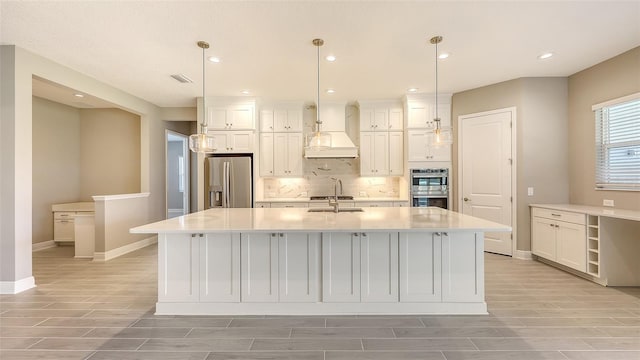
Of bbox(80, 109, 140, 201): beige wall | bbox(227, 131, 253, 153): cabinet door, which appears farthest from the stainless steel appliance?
bbox(80, 109, 140, 201): beige wall

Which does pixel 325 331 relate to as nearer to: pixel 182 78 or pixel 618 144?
pixel 182 78

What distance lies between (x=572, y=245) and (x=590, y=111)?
6.17 feet

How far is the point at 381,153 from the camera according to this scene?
5457 millimetres

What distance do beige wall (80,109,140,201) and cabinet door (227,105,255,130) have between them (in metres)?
2.06

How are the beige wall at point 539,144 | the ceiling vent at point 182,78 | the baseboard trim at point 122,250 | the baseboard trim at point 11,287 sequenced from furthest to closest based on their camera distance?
the baseboard trim at point 122,250
the beige wall at point 539,144
the ceiling vent at point 182,78
the baseboard trim at point 11,287

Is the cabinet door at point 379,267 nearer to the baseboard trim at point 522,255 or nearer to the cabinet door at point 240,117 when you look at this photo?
the baseboard trim at point 522,255

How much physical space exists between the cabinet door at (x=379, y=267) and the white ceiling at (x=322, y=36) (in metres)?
2.05

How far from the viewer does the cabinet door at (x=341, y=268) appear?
105 inches

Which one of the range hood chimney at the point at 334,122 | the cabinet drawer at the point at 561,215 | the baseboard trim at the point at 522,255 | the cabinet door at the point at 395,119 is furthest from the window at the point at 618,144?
the range hood chimney at the point at 334,122

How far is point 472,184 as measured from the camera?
4926mm

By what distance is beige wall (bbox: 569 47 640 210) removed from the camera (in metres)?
3.47

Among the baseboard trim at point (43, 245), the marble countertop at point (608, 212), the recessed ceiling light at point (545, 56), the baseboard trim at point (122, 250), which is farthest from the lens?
the baseboard trim at point (43, 245)

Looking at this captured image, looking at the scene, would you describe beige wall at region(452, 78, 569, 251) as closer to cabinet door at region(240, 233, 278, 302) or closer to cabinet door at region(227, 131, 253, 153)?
cabinet door at region(240, 233, 278, 302)

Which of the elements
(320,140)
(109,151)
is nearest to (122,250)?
(109,151)
